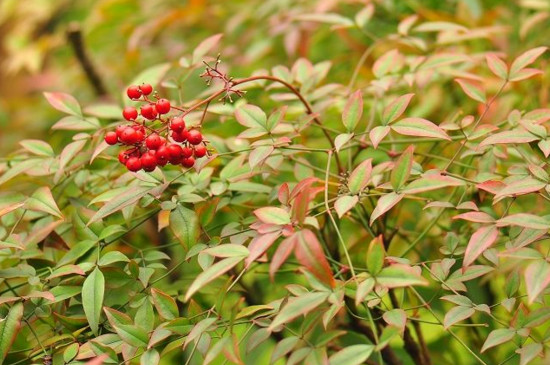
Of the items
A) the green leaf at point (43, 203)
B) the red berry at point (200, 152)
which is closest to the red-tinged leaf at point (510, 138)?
the red berry at point (200, 152)

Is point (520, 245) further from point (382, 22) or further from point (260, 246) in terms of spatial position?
point (382, 22)

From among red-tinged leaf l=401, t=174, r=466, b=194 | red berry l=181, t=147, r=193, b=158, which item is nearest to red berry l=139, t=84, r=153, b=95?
red berry l=181, t=147, r=193, b=158

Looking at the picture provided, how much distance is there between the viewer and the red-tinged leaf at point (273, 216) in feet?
2.46

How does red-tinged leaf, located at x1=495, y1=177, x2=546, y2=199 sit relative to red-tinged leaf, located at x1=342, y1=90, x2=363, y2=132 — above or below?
below

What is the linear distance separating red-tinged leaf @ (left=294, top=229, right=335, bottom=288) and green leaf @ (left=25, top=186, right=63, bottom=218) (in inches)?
14.7

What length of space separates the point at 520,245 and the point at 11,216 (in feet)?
2.30

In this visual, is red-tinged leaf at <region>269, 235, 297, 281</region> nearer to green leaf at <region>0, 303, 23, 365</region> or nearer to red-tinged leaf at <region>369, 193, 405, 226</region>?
red-tinged leaf at <region>369, 193, 405, 226</region>

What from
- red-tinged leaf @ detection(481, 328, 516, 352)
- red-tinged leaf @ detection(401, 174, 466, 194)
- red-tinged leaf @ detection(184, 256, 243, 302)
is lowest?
red-tinged leaf @ detection(481, 328, 516, 352)

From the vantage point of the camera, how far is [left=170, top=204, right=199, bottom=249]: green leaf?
0.87 meters

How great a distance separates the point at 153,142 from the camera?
0.81 meters

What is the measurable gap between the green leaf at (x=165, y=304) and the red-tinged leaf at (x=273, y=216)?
0.17 meters

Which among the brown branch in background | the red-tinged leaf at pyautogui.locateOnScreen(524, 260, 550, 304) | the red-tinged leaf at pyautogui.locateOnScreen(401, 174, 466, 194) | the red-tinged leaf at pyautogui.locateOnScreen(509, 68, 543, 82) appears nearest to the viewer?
the red-tinged leaf at pyautogui.locateOnScreen(524, 260, 550, 304)

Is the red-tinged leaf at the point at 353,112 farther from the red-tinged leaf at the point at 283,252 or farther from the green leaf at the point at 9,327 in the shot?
the green leaf at the point at 9,327

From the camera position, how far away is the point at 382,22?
1861 mm
